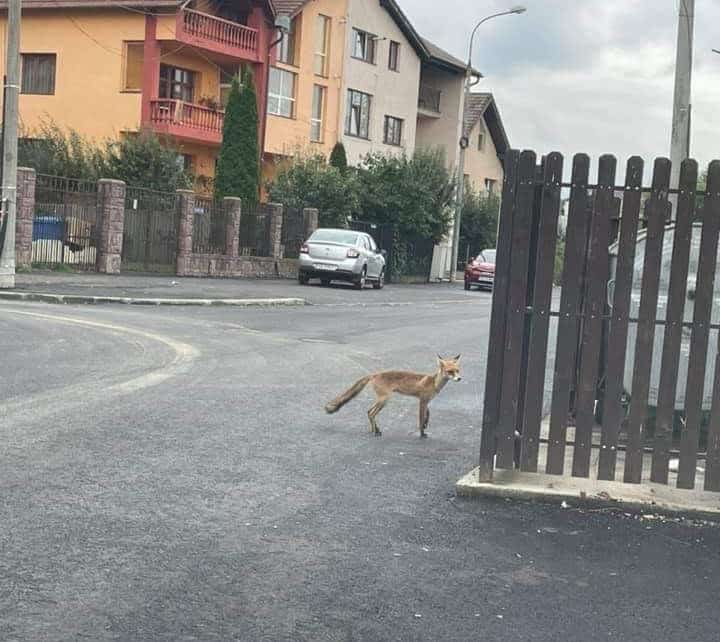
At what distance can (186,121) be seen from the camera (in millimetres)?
39969

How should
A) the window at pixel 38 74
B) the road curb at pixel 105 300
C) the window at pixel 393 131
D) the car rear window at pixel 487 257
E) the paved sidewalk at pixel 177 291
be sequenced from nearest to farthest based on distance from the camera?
1. the road curb at pixel 105 300
2. the paved sidewalk at pixel 177 291
3. the car rear window at pixel 487 257
4. the window at pixel 38 74
5. the window at pixel 393 131

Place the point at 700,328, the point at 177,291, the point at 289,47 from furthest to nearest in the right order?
the point at 289,47
the point at 177,291
the point at 700,328

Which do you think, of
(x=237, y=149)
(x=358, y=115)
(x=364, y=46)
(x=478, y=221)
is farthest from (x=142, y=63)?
(x=478, y=221)

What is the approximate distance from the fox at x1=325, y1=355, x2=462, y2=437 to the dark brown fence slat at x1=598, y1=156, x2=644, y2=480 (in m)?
2.08

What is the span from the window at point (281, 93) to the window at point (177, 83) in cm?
359

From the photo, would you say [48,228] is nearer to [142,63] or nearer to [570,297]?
[142,63]

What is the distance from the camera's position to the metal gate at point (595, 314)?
619 cm

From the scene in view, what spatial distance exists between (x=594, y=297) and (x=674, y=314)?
0.46 m

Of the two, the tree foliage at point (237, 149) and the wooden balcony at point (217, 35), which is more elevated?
the wooden balcony at point (217, 35)

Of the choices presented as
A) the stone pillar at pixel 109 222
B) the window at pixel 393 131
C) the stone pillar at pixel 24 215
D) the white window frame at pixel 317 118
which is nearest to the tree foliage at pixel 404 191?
the white window frame at pixel 317 118

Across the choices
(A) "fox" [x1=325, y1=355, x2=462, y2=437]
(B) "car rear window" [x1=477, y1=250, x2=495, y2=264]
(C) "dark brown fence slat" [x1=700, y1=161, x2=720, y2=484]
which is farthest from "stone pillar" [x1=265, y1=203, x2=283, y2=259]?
(C) "dark brown fence slat" [x1=700, y1=161, x2=720, y2=484]

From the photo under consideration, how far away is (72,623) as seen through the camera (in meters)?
3.97

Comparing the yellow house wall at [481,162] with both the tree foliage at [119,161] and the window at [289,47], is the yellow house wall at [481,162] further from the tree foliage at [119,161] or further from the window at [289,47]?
the tree foliage at [119,161]

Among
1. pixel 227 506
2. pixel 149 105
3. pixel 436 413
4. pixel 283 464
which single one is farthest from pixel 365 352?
pixel 149 105
